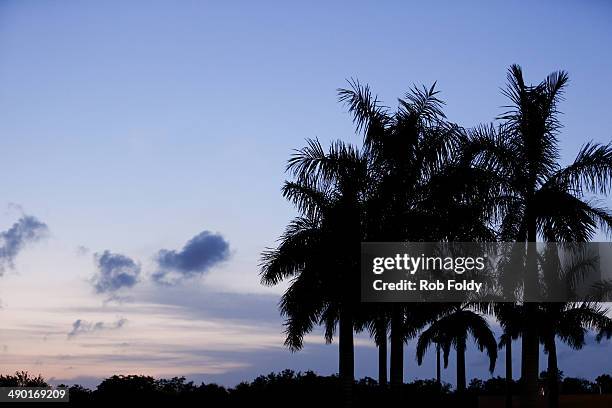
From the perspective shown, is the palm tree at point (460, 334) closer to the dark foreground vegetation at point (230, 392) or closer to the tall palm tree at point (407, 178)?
the dark foreground vegetation at point (230, 392)

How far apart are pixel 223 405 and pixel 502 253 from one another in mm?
14170

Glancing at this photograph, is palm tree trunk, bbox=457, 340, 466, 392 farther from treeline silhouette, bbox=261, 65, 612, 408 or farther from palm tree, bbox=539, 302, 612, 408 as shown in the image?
treeline silhouette, bbox=261, 65, 612, 408

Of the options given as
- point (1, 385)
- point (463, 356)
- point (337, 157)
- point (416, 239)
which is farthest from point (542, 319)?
point (463, 356)

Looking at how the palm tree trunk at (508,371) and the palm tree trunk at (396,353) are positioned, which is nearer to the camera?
the palm tree trunk at (396,353)

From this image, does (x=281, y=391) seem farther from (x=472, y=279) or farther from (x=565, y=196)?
(x=565, y=196)

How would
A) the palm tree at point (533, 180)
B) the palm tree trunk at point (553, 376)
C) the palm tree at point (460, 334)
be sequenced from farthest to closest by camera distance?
the palm tree at point (460, 334), the palm tree trunk at point (553, 376), the palm tree at point (533, 180)

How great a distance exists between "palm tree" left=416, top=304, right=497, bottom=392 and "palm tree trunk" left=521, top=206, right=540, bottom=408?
20.5 metres

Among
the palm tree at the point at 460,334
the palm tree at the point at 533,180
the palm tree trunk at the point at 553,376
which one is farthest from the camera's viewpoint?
the palm tree at the point at 460,334

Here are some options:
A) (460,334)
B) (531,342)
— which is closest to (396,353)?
(531,342)

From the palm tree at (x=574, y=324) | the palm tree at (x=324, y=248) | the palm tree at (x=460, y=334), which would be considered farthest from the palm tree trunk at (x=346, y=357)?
the palm tree at (x=460, y=334)

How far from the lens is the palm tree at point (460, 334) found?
1766 inches

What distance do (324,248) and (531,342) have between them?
20.0ft

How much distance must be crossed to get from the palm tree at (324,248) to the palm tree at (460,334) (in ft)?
68.0

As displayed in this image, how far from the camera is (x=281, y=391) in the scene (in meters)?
33.9
